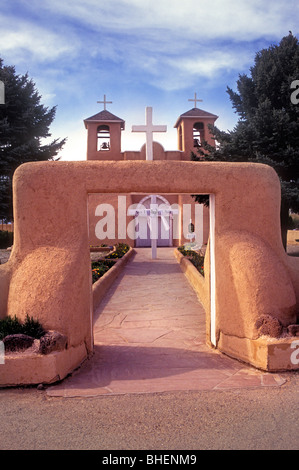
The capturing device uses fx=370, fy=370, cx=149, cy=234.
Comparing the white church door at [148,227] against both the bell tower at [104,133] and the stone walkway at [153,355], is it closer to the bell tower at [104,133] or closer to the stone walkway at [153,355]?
the bell tower at [104,133]

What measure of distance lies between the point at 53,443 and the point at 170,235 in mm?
20604

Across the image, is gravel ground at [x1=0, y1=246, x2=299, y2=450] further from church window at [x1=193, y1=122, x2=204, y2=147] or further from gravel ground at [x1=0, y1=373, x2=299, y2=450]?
church window at [x1=193, y1=122, x2=204, y2=147]

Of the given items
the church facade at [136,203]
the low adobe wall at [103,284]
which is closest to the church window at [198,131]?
the church facade at [136,203]

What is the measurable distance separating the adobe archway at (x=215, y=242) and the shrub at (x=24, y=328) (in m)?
0.08

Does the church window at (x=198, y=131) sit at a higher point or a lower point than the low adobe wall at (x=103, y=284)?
higher

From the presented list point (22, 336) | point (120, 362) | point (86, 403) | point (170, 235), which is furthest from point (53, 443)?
point (170, 235)

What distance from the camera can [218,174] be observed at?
5.23 metres

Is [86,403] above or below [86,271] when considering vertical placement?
below

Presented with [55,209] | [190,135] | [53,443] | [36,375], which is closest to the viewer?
[53,443]

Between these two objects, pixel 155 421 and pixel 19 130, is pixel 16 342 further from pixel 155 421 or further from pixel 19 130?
pixel 19 130

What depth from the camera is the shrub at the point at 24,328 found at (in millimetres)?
4340

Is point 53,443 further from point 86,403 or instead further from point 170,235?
point 170,235

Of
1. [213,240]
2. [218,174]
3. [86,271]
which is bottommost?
[86,271]

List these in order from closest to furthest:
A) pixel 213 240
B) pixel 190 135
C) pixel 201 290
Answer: pixel 213 240 < pixel 201 290 < pixel 190 135
